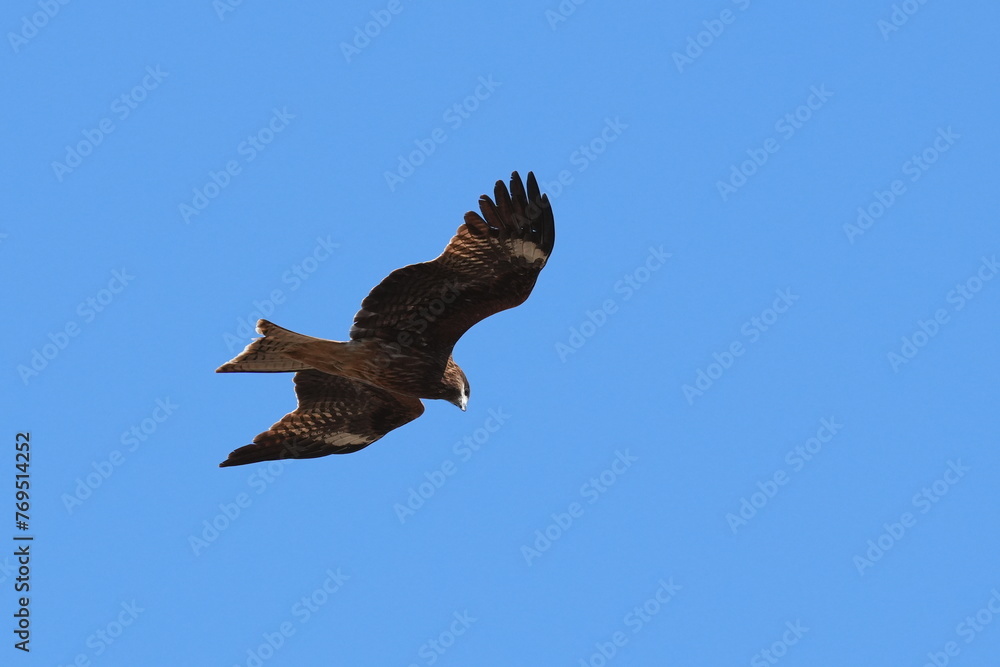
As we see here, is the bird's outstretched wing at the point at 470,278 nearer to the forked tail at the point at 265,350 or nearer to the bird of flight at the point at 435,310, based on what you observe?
the bird of flight at the point at 435,310

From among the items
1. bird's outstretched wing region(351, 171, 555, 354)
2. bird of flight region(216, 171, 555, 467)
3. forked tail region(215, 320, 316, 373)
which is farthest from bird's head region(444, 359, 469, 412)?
forked tail region(215, 320, 316, 373)

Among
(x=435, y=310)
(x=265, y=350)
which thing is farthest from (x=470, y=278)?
(x=265, y=350)

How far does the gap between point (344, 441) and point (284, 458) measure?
65 cm

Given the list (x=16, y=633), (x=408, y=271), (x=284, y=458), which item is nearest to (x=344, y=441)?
(x=284, y=458)

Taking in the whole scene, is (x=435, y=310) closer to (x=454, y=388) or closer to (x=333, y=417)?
(x=454, y=388)

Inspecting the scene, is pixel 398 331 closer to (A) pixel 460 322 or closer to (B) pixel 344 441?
(A) pixel 460 322

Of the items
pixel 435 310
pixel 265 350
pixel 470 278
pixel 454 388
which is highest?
pixel 470 278

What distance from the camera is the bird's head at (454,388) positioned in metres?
11.8

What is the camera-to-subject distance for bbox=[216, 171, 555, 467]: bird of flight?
1115 centimetres

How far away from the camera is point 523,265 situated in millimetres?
11297

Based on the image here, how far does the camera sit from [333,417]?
1306cm

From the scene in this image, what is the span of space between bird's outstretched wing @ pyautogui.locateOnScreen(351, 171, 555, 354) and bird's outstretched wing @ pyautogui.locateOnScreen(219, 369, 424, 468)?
146 centimetres

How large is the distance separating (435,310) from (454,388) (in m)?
0.79

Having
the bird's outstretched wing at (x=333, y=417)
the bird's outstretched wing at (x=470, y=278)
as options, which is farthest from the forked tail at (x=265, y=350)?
the bird's outstretched wing at (x=333, y=417)
